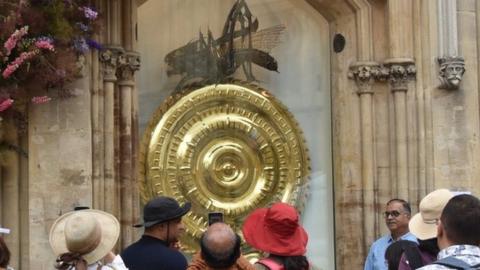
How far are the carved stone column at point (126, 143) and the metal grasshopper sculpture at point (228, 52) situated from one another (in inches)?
31.0

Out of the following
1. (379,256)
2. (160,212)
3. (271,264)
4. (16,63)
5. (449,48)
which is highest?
(449,48)

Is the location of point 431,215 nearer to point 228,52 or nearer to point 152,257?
point 152,257

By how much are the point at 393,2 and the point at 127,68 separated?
8.10ft

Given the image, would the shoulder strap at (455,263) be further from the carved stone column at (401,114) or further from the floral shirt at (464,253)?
the carved stone column at (401,114)

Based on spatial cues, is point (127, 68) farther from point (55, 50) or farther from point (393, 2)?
point (393, 2)

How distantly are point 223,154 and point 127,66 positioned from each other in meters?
1.49

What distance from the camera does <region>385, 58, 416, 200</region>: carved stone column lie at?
8883 mm

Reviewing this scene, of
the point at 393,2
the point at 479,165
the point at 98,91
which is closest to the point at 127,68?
the point at 98,91

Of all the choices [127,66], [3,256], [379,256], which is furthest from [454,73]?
[3,256]

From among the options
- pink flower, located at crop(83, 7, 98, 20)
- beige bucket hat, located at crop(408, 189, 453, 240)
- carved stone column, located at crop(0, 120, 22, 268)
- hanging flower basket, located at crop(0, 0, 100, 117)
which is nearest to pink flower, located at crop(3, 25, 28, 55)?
hanging flower basket, located at crop(0, 0, 100, 117)

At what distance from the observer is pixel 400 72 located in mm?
8891

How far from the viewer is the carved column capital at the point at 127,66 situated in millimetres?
7930

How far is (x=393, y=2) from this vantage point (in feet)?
29.4

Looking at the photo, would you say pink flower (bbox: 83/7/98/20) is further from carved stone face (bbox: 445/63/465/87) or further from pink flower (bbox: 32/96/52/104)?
carved stone face (bbox: 445/63/465/87)
